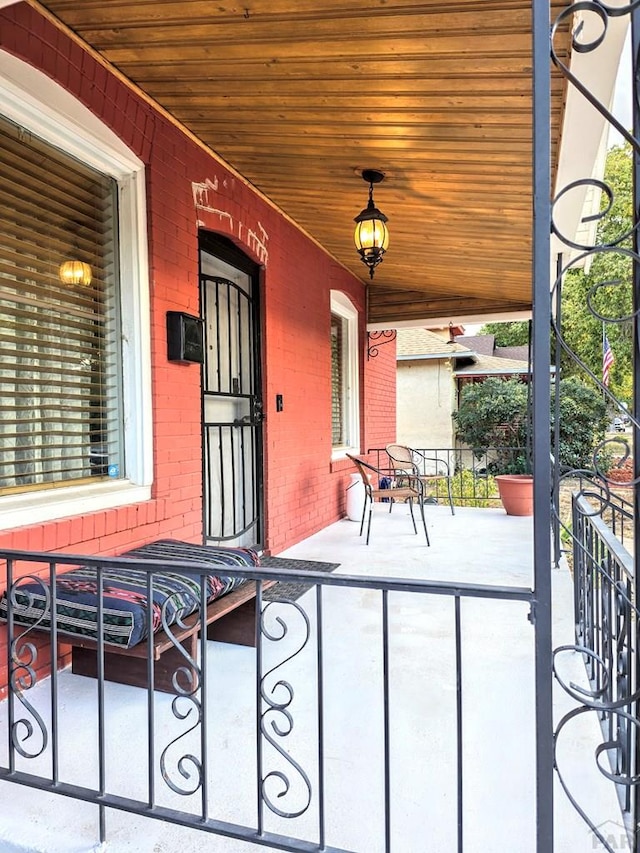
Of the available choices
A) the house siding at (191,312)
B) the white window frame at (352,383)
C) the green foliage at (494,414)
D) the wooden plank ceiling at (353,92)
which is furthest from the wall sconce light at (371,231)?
the green foliage at (494,414)

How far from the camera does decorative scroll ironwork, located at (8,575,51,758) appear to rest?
1404 millimetres

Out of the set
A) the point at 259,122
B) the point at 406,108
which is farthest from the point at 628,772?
the point at 259,122

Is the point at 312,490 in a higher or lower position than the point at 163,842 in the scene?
higher

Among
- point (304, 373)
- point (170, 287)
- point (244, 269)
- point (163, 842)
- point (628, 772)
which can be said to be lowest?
point (163, 842)

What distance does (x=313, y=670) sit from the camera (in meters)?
2.27

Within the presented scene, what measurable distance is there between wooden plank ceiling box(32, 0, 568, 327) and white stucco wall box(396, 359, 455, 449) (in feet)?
28.4

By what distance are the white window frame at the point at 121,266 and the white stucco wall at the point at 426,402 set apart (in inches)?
406

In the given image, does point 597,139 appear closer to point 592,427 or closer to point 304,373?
point 304,373

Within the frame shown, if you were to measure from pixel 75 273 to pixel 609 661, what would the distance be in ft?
8.41

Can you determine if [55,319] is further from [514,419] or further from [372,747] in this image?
[514,419]

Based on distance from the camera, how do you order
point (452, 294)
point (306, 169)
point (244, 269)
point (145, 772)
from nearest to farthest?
point (145, 772)
point (306, 169)
point (244, 269)
point (452, 294)

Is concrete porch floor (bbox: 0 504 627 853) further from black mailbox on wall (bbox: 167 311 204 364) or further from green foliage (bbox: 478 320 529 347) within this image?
green foliage (bbox: 478 320 529 347)

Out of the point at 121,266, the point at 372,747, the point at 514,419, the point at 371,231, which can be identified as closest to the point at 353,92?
the point at 371,231

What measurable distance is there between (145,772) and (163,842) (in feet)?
0.89
